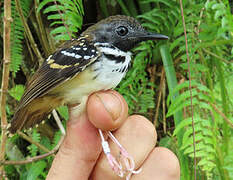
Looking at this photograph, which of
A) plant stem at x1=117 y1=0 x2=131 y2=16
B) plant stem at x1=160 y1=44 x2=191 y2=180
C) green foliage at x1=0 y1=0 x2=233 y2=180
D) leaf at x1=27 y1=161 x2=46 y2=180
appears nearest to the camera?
green foliage at x1=0 y1=0 x2=233 y2=180

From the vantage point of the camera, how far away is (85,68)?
1.15m

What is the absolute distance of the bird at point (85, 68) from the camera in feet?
3.79

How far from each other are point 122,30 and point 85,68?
0.29 m

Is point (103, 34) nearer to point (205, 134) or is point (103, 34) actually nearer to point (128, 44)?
point (128, 44)

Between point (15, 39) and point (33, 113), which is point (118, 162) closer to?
point (33, 113)

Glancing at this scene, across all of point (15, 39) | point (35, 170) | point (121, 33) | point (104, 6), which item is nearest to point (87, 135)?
point (121, 33)

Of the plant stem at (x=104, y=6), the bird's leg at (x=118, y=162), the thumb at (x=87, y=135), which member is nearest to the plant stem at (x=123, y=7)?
the plant stem at (x=104, y=6)

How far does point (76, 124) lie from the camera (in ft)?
4.22

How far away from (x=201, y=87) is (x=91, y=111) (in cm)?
67

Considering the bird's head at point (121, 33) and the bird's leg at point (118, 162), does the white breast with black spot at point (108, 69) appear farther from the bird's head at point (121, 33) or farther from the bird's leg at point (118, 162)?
the bird's leg at point (118, 162)

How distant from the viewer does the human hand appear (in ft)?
4.00

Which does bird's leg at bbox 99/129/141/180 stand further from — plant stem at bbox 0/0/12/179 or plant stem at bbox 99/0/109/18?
plant stem at bbox 99/0/109/18

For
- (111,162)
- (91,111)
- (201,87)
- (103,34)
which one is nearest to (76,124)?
(91,111)

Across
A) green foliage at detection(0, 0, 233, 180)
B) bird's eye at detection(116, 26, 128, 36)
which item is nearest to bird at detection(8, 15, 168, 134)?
bird's eye at detection(116, 26, 128, 36)
